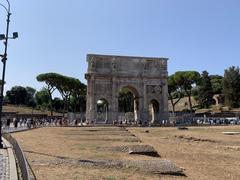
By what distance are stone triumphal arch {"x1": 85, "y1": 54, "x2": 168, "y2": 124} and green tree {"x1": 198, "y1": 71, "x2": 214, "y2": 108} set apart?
103 ft

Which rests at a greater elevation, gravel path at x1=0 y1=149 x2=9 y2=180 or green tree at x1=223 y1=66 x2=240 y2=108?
green tree at x1=223 y1=66 x2=240 y2=108

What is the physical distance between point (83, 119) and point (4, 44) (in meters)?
46.4

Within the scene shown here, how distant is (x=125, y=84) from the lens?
5934 centimetres

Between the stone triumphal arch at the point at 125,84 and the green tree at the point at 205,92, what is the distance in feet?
103

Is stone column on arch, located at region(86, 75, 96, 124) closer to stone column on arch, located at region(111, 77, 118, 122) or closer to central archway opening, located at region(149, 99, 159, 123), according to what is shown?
stone column on arch, located at region(111, 77, 118, 122)

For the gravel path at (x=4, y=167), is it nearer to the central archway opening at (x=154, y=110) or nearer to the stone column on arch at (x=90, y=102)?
the stone column on arch at (x=90, y=102)

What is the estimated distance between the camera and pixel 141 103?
59.3m

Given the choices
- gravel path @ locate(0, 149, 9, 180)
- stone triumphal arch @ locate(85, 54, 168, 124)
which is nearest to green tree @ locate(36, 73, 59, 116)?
stone triumphal arch @ locate(85, 54, 168, 124)

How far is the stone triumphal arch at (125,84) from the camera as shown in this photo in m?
57.8

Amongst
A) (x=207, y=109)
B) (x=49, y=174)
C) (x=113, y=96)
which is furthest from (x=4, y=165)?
(x=207, y=109)

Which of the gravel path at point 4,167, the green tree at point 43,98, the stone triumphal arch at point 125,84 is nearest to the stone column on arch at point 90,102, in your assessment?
the stone triumphal arch at point 125,84

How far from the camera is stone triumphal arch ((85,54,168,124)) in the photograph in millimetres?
57750

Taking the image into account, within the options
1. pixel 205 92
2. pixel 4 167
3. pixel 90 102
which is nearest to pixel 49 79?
pixel 90 102

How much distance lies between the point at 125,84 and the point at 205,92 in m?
39.1
